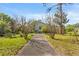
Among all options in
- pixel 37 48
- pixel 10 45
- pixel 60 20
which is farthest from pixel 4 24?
pixel 60 20

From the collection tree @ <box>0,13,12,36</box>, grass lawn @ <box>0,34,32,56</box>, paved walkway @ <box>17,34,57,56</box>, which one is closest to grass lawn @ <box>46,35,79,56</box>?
paved walkway @ <box>17,34,57,56</box>

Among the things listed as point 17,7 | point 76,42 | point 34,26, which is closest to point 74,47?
point 76,42

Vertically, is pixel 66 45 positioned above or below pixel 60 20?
below

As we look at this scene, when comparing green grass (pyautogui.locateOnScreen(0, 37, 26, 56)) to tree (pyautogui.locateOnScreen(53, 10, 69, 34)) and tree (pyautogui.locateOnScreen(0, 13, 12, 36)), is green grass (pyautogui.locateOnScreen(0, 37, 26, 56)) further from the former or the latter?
tree (pyautogui.locateOnScreen(53, 10, 69, 34))

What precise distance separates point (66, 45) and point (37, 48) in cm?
32

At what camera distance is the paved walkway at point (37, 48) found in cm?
351

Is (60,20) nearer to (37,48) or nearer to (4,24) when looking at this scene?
(37,48)

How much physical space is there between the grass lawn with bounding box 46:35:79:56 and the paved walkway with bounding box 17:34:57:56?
68 millimetres

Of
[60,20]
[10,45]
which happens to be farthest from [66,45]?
[10,45]

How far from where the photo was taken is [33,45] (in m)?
3.54

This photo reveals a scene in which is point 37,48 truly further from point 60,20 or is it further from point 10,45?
point 60,20

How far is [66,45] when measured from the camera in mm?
3520

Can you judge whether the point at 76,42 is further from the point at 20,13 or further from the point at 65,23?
the point at 20,13

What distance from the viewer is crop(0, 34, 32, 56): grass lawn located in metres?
3.50
